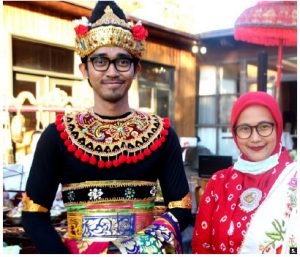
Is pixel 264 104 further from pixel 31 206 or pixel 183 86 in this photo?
pixel 183 86

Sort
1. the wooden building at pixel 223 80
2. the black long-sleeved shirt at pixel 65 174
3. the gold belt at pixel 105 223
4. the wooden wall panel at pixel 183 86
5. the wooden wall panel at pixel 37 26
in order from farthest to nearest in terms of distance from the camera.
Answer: the wooden building at pixel 223 80 → the wooden wall panel at pixel 183 86 → the wooden wall panel at pixel 37 26 → the gold belt at pixel 105 223 → the black long-sleeved shirt at pixel 65 174

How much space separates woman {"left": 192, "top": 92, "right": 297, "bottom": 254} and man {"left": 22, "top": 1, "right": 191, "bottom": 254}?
0.46 m

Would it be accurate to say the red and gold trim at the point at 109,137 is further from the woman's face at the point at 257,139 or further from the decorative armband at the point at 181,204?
the woman's face at the point at 257,139

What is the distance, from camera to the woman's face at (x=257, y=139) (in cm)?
203

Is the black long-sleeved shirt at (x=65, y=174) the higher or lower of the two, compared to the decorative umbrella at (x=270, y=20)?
lower

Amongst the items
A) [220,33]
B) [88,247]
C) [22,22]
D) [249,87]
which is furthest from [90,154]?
[249,87]

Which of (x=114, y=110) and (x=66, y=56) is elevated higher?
(x=66, y=56)

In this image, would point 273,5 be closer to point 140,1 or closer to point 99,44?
point 99,44

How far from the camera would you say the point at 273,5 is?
509 centimetres

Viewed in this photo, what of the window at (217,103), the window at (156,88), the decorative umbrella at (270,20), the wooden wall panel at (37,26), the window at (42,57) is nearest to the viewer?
the decorative umbrella at (270,20)

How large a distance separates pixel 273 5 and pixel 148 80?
491 cm

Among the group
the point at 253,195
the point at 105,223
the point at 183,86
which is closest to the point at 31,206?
the point at 105,223

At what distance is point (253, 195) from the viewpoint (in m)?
2.01

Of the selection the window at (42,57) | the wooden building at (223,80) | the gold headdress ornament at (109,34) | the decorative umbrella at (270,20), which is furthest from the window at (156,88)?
the gold headdress ornament at (109,34)
